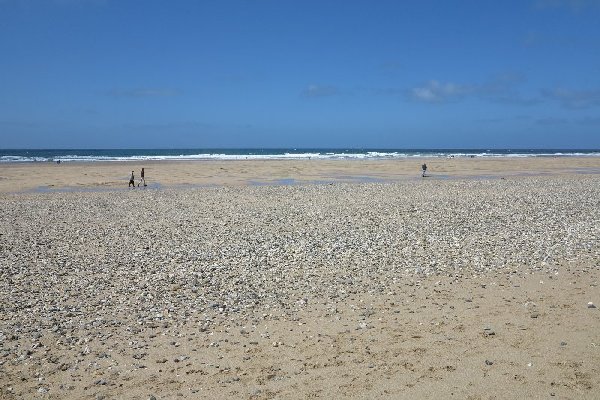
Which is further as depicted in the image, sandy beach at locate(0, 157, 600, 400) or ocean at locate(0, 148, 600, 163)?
ocean at locate(0, 148, 600, 163)

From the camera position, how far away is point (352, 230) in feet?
51.2

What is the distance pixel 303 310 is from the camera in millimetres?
8352

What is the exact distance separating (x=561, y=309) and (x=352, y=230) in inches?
314

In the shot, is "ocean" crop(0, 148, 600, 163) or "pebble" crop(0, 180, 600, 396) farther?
"ocean" crop(0, 148, 600, 163)

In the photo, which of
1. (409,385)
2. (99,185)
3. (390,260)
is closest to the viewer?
(409,385)

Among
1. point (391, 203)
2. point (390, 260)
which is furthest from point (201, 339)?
point (391, 203)

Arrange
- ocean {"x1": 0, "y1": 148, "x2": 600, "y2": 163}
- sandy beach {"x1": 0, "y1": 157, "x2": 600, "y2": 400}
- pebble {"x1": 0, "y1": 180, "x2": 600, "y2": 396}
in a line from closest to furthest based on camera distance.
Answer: sandy beach {"x1": 0, "y1": 157, "x2": 600, "y2": 400}, pebble {"x1": 0, "y1": 180, "x2": 600, "y2": 396}, ocean {"x1": 0, "y1": 148, "x2": 600, "y2": 163}

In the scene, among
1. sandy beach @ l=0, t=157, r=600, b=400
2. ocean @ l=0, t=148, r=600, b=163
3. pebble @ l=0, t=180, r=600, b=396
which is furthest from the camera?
ocean @ l=0, t=148, r=600, b=163

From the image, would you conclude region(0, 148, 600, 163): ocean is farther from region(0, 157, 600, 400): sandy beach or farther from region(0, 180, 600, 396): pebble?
region(0, 157, 600, 400): sandy beach

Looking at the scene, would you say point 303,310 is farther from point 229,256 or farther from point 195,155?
point 195,155

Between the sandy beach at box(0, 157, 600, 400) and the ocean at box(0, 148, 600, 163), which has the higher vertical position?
the ocean at box(0, 148, 600, 163)

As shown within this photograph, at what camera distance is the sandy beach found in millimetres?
6020

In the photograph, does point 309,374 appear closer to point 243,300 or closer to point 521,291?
point 243,300

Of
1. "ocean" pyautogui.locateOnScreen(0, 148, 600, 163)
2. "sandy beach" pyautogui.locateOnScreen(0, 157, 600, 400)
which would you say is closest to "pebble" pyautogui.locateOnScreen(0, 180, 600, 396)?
"sandy beach" pyautogui.locateOnScreen(0, 157, 600, 400)
